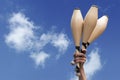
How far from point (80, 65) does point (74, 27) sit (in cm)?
116

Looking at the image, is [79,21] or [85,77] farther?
[79,21]

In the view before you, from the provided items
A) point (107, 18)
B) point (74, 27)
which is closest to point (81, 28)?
point (74, 27)

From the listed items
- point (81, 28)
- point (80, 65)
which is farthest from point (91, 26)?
point (80, 65)

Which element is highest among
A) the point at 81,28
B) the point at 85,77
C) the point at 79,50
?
the point at 81,28

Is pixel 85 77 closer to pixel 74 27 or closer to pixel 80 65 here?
pixel 80 65

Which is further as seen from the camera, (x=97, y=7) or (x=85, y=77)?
(x=97, y=7)

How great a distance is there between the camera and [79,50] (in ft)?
33.9

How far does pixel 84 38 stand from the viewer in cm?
1062

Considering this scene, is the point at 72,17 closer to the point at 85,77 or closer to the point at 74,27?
the point at 74,27

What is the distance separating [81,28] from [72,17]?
14.4 inches

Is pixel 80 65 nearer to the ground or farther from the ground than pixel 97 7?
nearer to the ground

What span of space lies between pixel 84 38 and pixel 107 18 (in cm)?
100

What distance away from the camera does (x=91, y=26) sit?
35.0ft

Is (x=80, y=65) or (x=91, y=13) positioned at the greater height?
(x=91, y=13)
